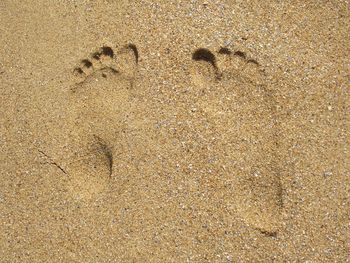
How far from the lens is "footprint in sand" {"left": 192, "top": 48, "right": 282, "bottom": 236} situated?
6.19 ft

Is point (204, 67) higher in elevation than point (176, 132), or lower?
higher

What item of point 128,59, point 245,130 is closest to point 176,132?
point 245,130

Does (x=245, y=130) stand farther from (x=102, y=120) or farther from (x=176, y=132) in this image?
(x=102, y=120)

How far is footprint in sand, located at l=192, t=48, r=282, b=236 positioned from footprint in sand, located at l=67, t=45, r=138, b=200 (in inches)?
14.9

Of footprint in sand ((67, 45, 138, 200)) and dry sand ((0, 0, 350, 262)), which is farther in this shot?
footprint in sand ((67, 45, 138, 200))

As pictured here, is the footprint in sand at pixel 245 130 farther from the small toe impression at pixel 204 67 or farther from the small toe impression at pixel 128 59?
the small toe impression at pixel 128 59

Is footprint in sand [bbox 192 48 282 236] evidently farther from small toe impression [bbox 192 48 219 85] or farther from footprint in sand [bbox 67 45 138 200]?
footprint in sand [bbox 67 45 138 200]

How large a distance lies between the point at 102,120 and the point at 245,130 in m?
0.70

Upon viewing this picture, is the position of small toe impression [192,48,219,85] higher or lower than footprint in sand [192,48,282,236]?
higher

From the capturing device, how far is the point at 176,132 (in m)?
1.97

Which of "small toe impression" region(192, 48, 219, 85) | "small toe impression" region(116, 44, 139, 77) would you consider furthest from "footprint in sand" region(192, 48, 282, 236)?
"small toe impression" region(116, 44, 139, 77)

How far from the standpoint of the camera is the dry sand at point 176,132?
74.4 inches

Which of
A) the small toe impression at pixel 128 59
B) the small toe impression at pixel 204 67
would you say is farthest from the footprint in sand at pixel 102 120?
the small toe impression at pixel 204 67

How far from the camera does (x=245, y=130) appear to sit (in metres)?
1.92
